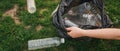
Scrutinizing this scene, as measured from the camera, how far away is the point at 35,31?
2.98m

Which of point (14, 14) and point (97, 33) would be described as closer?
point (97, 33)

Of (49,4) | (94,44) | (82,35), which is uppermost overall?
(49,4)

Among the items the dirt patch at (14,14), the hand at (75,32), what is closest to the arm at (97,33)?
the hand at (75,32)

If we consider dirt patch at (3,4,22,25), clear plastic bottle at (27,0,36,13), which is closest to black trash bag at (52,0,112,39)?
clear plastic bottle at (27,0,36,13)

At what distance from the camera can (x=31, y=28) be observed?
118 inches

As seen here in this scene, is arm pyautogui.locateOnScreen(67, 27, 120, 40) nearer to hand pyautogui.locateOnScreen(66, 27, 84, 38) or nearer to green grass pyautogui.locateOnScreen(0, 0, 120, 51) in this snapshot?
hand pyautogui.locateOnScreen(66, 27, 84, 38)

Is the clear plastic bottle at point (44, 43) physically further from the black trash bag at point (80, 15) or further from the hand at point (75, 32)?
the hand at point (75, 32)

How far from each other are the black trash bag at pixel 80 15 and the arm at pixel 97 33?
10cm

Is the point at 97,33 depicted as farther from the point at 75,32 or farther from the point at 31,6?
the point at 31,6

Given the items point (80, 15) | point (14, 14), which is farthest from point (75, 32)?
point (14, 14)

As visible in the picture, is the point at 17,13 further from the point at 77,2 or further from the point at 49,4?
the point at 77,2

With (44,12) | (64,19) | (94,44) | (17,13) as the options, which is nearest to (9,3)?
(17,13)

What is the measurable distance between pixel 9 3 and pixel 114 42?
1.36 m

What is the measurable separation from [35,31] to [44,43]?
0.24 m
